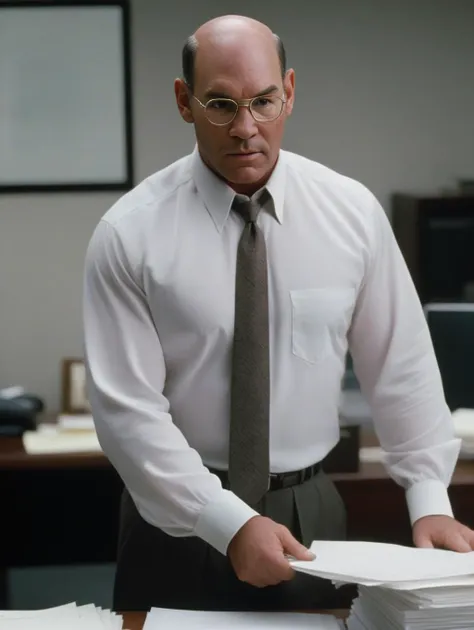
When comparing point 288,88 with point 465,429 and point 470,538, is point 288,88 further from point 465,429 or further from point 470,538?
point 465,429

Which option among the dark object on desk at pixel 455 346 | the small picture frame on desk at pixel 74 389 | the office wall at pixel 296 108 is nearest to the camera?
the dark object on desk at pixel 455 346

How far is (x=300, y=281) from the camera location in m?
1.85

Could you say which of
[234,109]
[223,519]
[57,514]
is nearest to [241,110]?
[234,109]

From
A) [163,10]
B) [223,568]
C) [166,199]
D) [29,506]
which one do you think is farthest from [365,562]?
[163,10]

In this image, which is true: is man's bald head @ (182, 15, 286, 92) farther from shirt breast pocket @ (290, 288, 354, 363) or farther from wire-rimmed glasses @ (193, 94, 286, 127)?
shirt breast pocket @ (290, 288, 354, 363)

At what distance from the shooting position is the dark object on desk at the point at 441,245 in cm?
384

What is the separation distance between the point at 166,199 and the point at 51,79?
2257 millimetres

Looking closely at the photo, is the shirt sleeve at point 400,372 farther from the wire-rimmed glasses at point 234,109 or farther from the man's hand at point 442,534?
the wire-rimmed glasses at point 234,109

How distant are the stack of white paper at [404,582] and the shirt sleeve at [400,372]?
0.33m

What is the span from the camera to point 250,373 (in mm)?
1796

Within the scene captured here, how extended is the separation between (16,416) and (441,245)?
1641 mm

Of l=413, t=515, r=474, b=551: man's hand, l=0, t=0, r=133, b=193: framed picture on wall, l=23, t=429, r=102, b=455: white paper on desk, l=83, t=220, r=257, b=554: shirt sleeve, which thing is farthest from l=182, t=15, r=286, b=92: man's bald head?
l=0, t=0, r=133, b=193: framed picture on wall

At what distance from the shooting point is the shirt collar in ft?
6.01

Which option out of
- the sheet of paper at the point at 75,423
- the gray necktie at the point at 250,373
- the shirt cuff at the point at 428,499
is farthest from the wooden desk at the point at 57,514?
the shirt cuff at the point at 428,499
